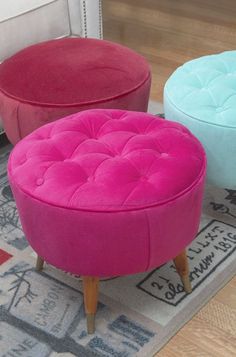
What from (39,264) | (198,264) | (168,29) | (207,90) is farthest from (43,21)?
(168,29)

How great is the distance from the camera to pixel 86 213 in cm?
131

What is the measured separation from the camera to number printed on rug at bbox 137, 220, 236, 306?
1.63 metres

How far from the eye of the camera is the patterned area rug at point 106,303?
148cm

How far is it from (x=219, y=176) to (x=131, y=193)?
0.50m

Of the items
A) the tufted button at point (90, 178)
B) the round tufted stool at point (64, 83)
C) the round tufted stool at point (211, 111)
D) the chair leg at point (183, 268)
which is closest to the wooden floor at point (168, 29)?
the round tufted stool at point (64, 83)

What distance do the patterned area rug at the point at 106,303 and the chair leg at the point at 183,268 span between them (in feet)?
0.07

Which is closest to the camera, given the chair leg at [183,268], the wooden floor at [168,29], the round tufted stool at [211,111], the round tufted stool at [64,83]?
the chair leg at [183,268]

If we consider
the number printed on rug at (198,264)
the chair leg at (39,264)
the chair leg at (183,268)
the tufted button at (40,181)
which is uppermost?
the tufted button at (40,181)

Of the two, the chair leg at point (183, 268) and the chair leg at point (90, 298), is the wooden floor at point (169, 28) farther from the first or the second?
the chair leg at point (90, 298)

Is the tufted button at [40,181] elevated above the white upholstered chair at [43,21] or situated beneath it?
elevated above

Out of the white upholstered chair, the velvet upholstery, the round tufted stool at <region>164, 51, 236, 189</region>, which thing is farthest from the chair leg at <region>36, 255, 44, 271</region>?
the white upholstered chair

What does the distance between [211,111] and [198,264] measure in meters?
0.44

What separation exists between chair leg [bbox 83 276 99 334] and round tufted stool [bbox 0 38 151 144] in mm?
581

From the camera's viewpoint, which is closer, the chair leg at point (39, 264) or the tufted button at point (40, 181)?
the tufted button at point (40, 181)
